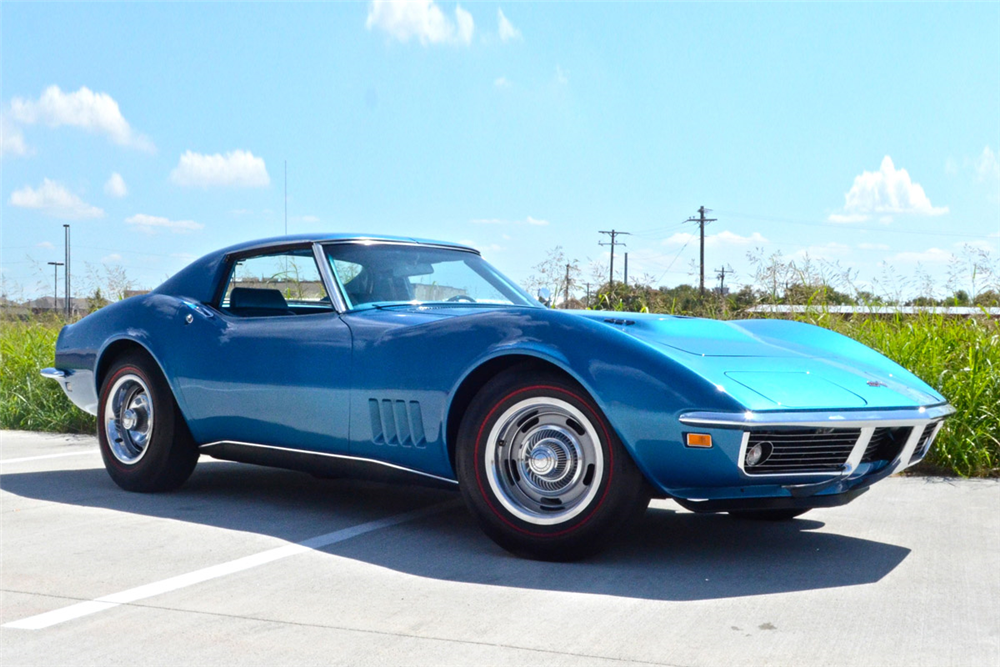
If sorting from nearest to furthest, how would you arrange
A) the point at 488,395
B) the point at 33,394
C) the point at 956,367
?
the point at 488,395 < the point at 956,367 < the point at 33,394

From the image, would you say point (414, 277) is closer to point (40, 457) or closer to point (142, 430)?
point (142, 430)

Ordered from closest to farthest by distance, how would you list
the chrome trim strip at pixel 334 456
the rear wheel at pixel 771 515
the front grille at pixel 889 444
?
the front grille at pixel 889 444 < the chrome trim strip at pixel 334 456 < the rear wheel at pixel 771 515

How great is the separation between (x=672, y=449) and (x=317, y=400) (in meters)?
1.68

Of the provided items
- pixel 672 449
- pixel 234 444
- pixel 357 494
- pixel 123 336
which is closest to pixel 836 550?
pixel 672 449

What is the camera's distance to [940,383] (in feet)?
20.5

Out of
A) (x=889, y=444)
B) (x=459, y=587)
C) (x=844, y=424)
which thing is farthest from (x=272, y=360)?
(x=889, y=444)

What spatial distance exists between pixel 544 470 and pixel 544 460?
38 mm

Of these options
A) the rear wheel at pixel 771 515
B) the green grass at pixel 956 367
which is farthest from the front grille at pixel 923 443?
the green grass at pixel 956 367

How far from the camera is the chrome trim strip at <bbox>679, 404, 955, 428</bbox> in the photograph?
3.26 meters

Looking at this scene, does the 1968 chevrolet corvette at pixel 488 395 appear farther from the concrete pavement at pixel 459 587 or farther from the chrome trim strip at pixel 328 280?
the concrete pavement at pixel 459 587

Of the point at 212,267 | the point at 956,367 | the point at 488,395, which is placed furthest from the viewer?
the point at 956,367

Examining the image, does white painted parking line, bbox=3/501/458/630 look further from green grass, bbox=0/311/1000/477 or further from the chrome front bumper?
green grass, bbox=0/311/1000/477

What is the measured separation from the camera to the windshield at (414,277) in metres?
4.65

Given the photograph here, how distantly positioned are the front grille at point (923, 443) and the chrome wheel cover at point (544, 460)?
1.26 m
